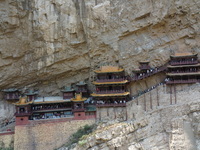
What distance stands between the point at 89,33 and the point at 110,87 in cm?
579

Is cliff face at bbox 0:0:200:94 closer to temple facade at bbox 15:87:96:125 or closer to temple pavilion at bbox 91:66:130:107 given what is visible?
temple pavilion at bbox 91:66:130:107

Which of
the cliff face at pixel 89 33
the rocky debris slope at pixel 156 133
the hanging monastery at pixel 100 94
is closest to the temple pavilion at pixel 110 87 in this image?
the hanging monastery at pixel 100 94

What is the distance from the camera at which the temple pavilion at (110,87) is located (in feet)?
83.1

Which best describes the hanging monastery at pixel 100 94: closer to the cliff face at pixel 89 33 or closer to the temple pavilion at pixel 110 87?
the temple pavilion at pixel 110 87

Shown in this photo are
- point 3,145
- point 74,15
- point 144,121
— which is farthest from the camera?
point 74,15

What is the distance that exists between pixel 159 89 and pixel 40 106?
11870 mm

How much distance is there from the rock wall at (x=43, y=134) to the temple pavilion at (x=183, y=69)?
1018 cm

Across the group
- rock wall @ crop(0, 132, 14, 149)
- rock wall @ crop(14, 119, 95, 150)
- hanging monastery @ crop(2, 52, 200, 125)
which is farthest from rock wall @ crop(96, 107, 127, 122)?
rock wall @ crop(0, 132, 14, 149)

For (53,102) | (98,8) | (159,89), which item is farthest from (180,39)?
(53,102)

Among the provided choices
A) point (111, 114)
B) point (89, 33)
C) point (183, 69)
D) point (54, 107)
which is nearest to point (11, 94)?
point (54, 107)

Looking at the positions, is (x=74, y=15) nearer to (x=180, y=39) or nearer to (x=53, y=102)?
(x=53, y=102)

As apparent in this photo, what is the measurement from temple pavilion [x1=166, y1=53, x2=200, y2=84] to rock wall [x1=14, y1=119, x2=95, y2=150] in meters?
10.2

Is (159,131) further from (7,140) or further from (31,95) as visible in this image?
(7,140)

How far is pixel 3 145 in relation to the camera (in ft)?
80.2
